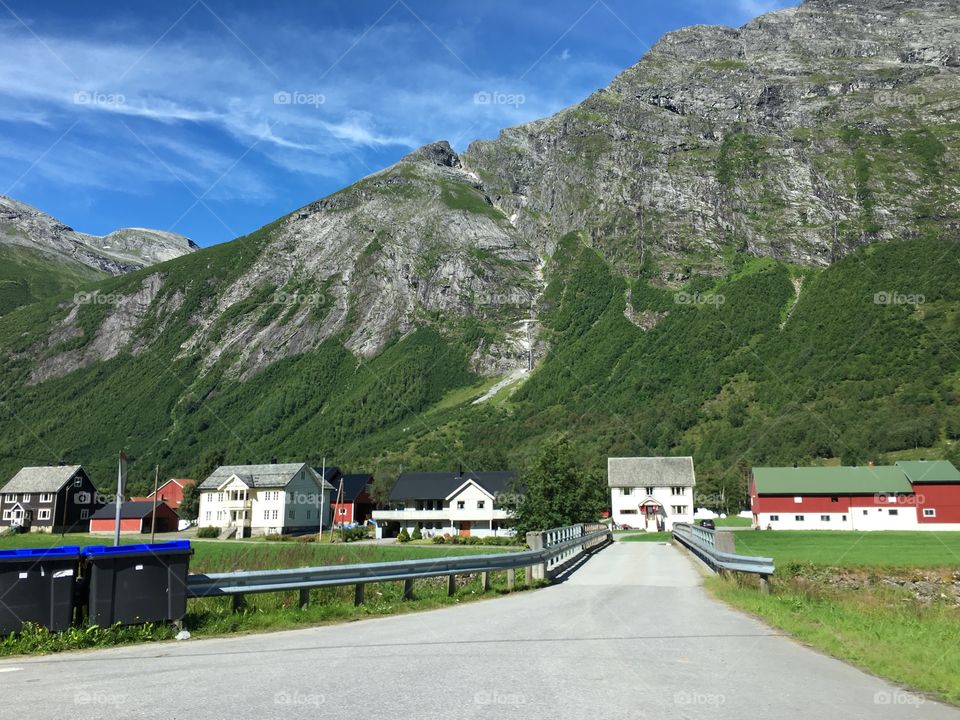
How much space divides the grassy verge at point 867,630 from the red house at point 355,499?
266 feet

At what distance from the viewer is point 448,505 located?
284ft

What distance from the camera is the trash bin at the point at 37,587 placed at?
958 centimetres

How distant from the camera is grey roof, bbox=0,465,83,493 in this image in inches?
3885

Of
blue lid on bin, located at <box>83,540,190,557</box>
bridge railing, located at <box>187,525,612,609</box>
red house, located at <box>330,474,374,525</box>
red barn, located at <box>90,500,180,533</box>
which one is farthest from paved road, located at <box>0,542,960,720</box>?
red barn, located at <box>90,500,180,533</box>

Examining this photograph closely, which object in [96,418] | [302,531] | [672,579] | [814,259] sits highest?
[814,259]

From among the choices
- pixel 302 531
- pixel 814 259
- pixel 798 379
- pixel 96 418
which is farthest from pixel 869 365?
pixel 96 418

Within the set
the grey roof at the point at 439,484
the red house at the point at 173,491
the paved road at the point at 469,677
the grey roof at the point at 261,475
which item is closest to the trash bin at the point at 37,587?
the paved road at the point at 469,677

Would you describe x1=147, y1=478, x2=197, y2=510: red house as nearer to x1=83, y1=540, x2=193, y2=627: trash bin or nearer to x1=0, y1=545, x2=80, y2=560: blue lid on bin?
x1=83, y1=540, x2=193, y2=627: trash bin

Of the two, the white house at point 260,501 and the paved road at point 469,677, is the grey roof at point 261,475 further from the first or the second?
the paved road at point 469,677

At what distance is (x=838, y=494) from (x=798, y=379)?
239 ft

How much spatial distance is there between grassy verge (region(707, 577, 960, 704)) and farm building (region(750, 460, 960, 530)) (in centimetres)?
6262

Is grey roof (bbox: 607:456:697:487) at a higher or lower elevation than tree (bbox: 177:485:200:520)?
higher

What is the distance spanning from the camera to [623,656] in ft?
29.8

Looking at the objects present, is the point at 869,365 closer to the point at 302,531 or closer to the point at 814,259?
the point at 814,259
